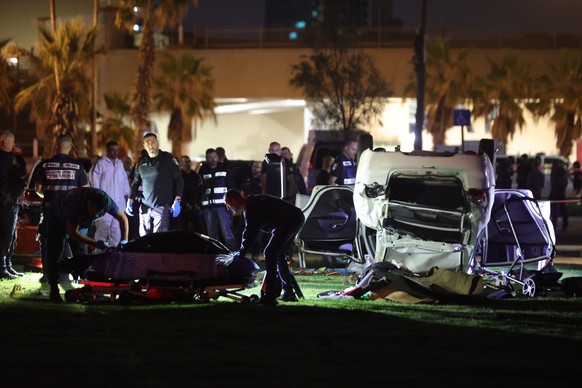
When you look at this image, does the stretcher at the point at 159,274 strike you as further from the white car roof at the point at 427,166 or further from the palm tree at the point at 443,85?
the palm tree at the point at 443,85

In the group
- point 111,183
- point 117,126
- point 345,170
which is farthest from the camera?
point 117,126

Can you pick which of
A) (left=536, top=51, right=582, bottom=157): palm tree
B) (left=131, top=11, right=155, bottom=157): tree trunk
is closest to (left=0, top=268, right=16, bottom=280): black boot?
(left=131, top=11, right=155, bottom=157): tree trunk

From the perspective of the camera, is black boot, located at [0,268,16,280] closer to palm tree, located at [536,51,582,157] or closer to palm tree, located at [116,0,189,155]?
palm tree, located at [116,0,189,155]

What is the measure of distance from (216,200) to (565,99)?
128ft

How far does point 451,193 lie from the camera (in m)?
14.7

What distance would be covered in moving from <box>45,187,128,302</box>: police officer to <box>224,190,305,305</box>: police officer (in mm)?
1425

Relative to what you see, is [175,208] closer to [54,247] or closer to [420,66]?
[54,247]

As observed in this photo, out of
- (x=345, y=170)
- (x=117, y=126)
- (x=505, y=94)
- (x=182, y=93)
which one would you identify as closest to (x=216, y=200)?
(x=345, y=170)

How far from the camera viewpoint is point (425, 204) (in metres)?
14.8

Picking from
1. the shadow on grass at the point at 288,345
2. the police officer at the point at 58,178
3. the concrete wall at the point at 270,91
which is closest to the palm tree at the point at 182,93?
the concrete wall at the point at 270,91

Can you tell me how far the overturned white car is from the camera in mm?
14375

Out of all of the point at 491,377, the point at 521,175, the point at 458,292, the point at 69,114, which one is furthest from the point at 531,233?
the point at 69,114

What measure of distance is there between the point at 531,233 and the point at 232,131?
45.3 m

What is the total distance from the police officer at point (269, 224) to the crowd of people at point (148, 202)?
1 centimetres
